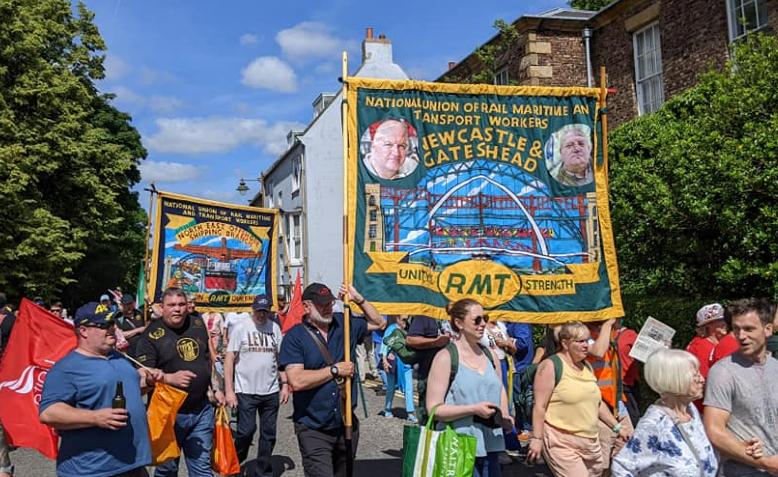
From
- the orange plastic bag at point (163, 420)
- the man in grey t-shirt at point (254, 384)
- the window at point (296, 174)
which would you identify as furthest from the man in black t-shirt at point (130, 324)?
the window at point (296, 174)

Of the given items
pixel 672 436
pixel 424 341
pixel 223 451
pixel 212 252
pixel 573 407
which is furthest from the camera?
pixel 212 252

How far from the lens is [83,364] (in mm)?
4703

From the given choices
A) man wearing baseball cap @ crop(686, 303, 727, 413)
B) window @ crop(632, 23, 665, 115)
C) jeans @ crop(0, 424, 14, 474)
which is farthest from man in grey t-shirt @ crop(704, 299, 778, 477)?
window @ crop(632, 23, 665, 115)

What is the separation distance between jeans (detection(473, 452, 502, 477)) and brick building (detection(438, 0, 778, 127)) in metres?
10.5

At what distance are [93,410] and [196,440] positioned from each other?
76.1 inches

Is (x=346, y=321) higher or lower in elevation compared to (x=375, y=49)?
lower

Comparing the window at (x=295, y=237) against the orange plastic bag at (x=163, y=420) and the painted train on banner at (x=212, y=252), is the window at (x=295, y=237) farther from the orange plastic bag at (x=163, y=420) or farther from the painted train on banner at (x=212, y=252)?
the orange plastic bag at (x=163, y=420)

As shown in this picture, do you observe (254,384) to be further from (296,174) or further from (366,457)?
(296,174)

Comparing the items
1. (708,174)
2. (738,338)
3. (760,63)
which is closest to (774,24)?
(760,63)

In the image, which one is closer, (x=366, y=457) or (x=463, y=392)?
(x=463, y=392)

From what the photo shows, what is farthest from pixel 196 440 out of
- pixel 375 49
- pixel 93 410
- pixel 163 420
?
pixel 375 49

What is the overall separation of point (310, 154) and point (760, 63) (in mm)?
24603

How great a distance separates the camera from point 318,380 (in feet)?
17.8

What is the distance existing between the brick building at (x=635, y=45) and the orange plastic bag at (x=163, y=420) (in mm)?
11424
